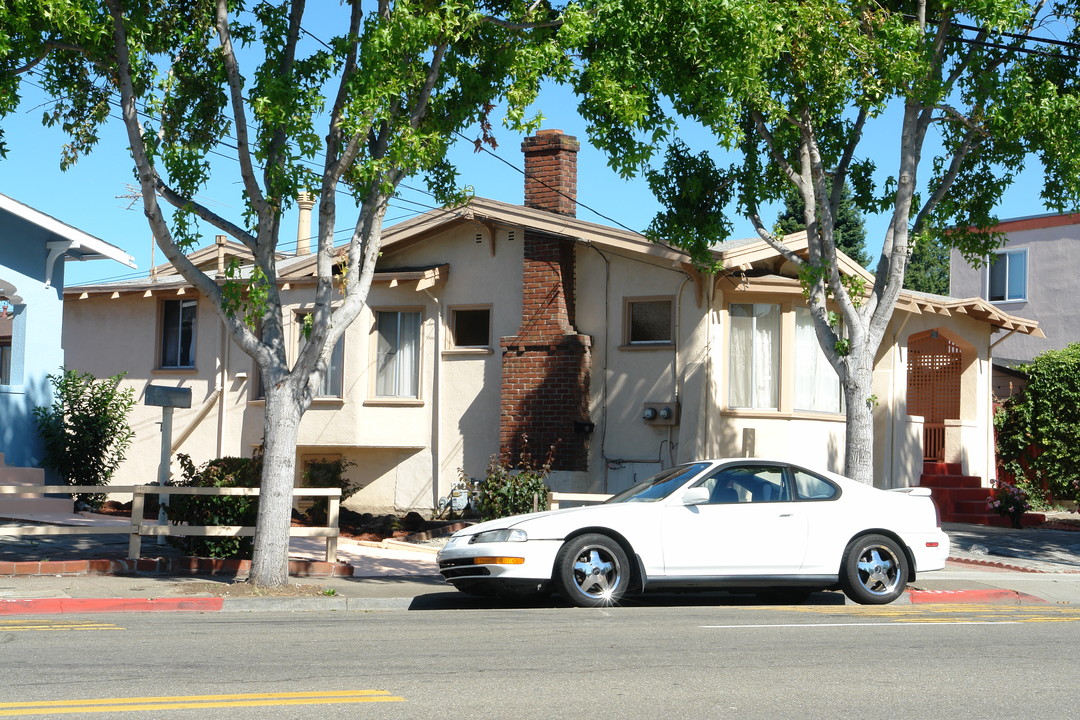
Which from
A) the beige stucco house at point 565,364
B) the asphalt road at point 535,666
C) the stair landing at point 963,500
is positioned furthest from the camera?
the stair landing at point 963,500

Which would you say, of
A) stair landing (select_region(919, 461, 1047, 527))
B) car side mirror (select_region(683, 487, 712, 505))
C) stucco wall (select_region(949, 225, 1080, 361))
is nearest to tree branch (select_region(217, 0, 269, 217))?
car side mirror (select_region(683, 487, 712, 505))

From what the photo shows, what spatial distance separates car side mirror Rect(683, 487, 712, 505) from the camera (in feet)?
38.0

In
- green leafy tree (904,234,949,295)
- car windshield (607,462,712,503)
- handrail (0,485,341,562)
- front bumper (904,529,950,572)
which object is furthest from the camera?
green leafy tree (904,234,949,295)

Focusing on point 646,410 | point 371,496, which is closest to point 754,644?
point 646,410

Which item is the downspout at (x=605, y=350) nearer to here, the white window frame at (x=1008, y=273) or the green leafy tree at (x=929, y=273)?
the white window frame at (x=1008, y=273)

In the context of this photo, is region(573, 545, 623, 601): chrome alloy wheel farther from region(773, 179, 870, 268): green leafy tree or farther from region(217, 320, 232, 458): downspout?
region(773, 179, 870, 268): green leafy tree

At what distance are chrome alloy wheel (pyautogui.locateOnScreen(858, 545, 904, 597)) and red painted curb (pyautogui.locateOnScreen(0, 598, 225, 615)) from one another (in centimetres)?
630

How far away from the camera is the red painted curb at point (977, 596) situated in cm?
1322

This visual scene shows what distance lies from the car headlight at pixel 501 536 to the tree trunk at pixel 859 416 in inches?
194

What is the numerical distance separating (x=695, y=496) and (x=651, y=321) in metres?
8.53

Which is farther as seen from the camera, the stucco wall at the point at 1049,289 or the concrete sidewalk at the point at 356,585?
the stucco wall at the point at 1049,289

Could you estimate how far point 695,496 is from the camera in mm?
11617

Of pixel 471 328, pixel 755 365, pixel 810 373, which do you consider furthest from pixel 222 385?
pixel 810 373

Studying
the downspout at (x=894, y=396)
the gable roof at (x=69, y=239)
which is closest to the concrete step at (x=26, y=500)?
the gable roof at (x=69, y=239)
